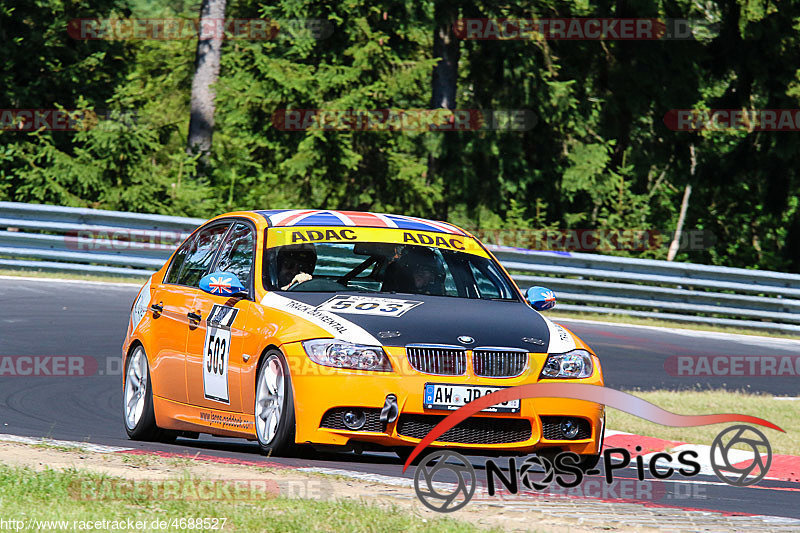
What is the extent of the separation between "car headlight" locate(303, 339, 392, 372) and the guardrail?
12814 mm

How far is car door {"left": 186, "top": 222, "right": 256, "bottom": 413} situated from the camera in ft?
25.6

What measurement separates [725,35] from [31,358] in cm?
2063

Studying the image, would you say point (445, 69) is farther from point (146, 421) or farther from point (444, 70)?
point (146, 421)

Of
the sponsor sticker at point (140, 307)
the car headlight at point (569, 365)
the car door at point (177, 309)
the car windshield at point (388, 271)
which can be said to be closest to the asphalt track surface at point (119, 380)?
the car door at point (177, 309)

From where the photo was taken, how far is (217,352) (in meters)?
8.02

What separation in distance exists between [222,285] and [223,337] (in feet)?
1.10

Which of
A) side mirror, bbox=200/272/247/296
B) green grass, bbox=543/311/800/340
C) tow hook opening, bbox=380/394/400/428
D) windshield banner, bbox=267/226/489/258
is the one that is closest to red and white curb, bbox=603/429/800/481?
windshield banner, bbox=267/226/489/258

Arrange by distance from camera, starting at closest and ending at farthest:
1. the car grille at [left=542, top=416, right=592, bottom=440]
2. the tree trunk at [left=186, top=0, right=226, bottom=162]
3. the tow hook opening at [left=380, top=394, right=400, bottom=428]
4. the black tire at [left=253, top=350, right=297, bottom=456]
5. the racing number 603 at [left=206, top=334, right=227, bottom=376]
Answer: the tow hook opening at [left=380, top=394, right=400, bottom=428] < the black tire at [left=253, top=350, right=297, bottom=456] < the car grille at [left=542, top=416, right=592, bottom=440] < the racing number 603 at [left=206, top=334, right=227, bottom=376] < the tree trunk at [left=186, top=0, right=226, bottom=162]

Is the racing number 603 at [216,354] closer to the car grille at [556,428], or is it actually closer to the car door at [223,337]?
the car door at [223,337]

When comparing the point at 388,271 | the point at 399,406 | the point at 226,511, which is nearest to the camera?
the point at 226,511

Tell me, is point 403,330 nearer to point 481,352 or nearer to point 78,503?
point 481,352

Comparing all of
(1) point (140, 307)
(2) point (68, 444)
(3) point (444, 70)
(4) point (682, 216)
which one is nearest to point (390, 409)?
(2) point (68, 444)

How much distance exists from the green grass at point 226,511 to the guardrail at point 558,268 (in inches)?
553

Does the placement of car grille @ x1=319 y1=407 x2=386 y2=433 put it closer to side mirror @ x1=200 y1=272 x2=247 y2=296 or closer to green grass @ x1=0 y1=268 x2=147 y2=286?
side mirror @ x1=200 y1=272 x2=247 y2=296
